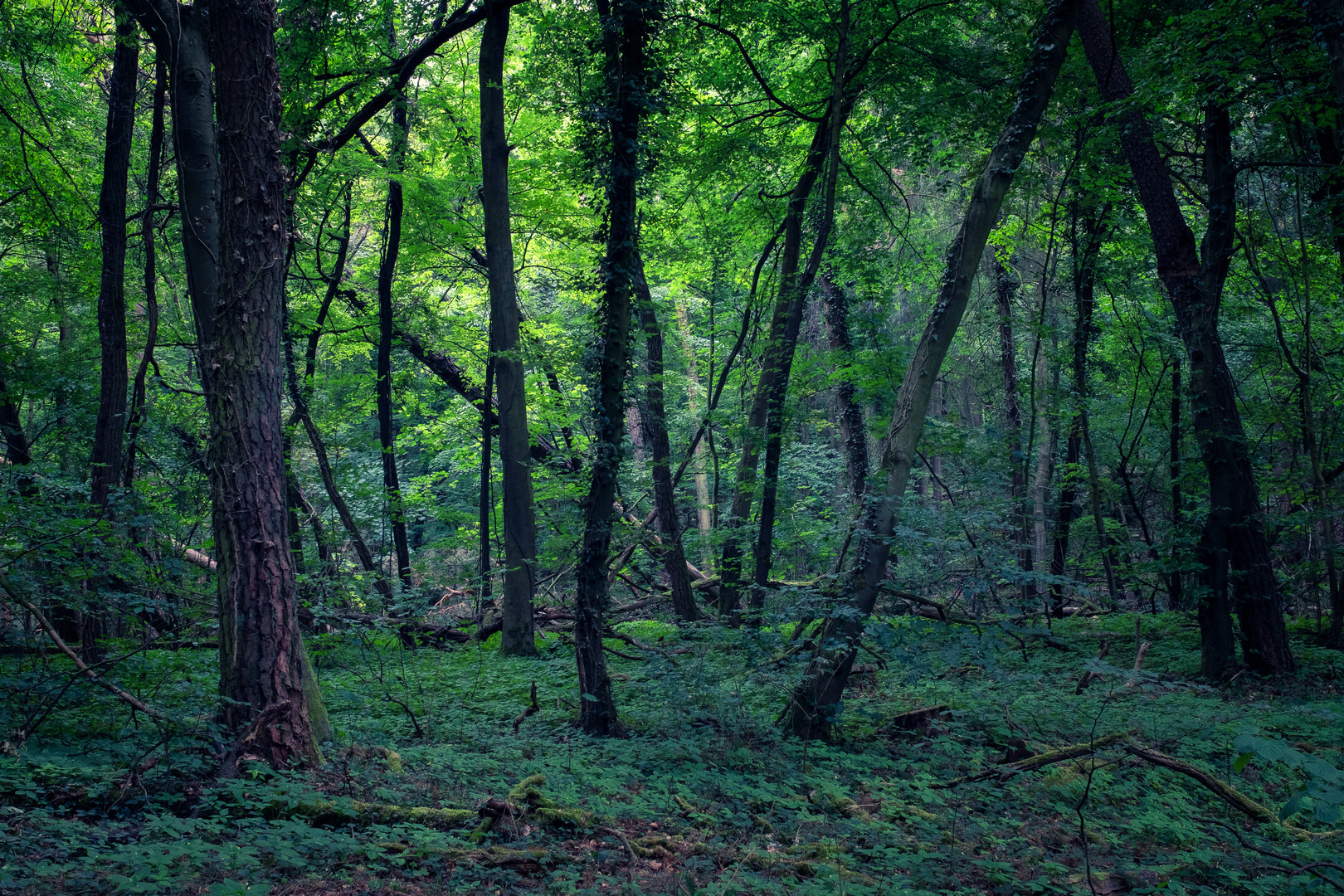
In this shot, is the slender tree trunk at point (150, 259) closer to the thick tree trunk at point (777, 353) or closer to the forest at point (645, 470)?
the forest at point (645, 470)

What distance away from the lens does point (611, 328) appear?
254 inches

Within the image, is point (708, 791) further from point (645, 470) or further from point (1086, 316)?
point (645, 470)

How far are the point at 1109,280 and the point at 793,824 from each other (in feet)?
36.8

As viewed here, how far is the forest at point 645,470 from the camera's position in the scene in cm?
426

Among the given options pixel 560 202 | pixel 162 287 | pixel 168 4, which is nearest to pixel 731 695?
pixel 168 4

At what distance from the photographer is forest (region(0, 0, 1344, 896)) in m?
4.26

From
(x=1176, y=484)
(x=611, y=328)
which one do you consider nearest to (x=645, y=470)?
(x=611, y=328)

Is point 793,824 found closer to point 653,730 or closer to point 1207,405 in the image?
point 653,730

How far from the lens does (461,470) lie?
1717 centimetres

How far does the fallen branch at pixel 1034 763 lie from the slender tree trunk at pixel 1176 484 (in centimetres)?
346

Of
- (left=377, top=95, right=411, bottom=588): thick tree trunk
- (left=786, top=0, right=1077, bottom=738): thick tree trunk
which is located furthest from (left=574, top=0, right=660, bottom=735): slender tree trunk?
(left=377, top=95, right=411, bottom=588): thick tree trunk

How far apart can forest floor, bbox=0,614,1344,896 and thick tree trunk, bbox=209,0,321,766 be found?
43cm

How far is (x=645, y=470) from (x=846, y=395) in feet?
15.4

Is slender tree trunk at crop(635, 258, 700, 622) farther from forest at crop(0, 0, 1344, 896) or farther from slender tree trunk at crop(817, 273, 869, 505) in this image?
slender tree trunk at crop(817, 273, 869, 505)
